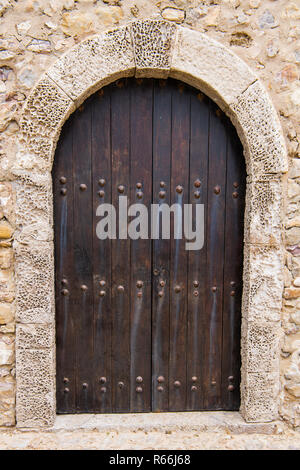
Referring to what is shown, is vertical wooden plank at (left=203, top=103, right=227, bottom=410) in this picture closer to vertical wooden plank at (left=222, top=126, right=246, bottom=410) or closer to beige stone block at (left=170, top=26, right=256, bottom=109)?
vertical wooden plank at (left=222, top=126, right=246, bottom=410)

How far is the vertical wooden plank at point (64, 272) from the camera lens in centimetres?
211

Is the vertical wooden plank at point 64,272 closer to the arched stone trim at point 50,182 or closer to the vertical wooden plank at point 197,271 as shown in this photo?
the arched stone trim at point 50,182

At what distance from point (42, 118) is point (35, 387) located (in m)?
1.65

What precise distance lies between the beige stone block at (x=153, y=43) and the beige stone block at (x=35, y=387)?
6.09 ft

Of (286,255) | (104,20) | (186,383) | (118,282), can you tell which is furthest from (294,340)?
(104,20)

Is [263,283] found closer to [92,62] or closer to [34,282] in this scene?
[34,282]

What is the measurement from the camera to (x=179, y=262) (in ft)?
7.27

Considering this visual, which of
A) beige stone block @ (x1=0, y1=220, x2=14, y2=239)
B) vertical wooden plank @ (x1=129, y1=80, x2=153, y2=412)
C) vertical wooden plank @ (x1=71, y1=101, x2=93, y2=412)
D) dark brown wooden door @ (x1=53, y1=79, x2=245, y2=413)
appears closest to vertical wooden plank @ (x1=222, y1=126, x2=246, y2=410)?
dark brown wooden door @ (x1=53, y1=79, x2=245, y2=413)

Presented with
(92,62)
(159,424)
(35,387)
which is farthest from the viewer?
(159,424)

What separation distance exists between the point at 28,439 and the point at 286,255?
1982 mm

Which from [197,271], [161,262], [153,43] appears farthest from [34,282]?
[153,43]

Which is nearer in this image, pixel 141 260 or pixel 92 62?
pixel 92 62

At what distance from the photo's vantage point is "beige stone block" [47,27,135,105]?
1.94 meters
